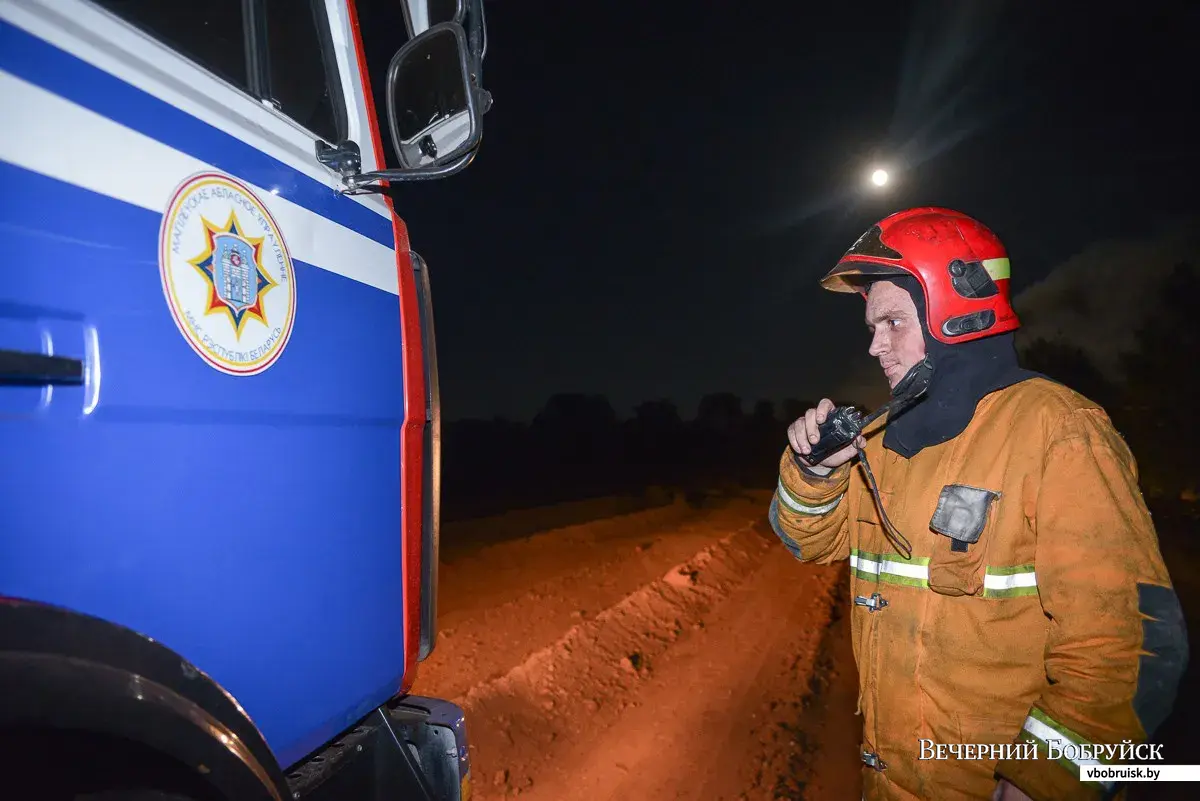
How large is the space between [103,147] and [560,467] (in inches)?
1304

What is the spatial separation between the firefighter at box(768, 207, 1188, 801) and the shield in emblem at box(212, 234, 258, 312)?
1783mm

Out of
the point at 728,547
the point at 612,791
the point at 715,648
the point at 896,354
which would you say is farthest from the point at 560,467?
the point at 896,354

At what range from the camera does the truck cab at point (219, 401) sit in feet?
3.19

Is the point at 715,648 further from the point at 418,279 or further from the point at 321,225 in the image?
the point at 321,225

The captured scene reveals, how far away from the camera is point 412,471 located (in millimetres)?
1851

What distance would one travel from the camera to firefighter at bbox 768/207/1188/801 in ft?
5.01

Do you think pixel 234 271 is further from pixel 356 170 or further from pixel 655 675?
pixel 655 675

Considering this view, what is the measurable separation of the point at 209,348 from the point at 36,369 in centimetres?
31

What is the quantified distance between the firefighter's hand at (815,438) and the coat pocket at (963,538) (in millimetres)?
351

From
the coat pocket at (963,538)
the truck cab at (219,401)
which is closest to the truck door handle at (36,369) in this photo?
the truck cab at (219,401)

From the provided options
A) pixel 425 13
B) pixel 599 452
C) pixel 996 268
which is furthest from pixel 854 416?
pixel 599 452

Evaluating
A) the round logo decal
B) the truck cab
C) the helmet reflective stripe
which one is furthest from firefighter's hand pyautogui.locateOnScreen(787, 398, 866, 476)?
the round logo decal

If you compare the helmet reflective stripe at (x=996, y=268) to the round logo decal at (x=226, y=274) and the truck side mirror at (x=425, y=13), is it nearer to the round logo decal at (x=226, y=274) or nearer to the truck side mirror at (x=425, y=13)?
the truck side mirror at (x=425, y=13)

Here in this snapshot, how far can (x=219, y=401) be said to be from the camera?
4.10 feet
